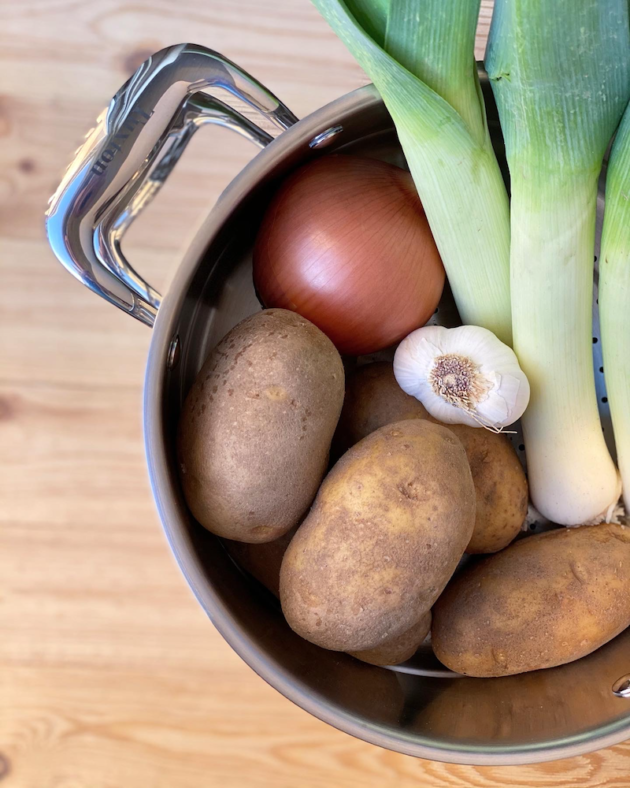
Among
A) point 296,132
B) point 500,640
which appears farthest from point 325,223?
point 500,640

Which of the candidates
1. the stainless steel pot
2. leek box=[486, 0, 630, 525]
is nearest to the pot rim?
the stainless steel pot

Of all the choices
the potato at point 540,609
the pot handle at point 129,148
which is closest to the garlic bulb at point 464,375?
the potato at point 540,609

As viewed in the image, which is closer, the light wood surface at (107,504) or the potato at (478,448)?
the potato at (478,448)

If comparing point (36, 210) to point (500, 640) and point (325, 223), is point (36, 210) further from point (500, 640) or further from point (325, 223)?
point (500, 640)

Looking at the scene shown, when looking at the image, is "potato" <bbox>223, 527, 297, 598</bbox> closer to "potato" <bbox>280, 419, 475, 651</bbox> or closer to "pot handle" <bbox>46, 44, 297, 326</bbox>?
"potato" <bbox>280, 419, 475, 651</bbox>

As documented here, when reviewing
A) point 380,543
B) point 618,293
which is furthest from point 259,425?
point 618,293

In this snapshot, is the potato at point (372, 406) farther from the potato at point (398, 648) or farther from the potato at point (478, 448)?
the potato at point (398, 648)

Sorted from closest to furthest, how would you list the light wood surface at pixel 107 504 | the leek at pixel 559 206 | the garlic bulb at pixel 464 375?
the leek at pixel 559 206 → the garlic bulb at pixel 464 375 → the light wood surface at pixel 107 504
